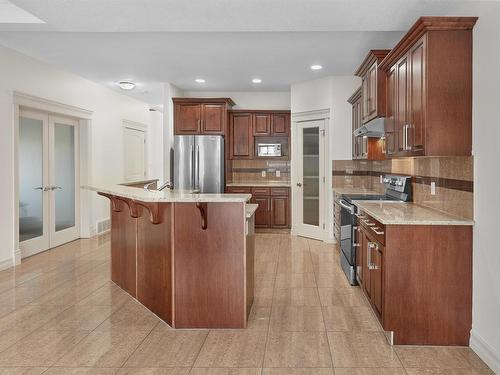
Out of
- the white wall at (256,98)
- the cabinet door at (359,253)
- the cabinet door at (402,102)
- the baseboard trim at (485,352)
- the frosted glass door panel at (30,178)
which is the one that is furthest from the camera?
the white wall at (256,98)

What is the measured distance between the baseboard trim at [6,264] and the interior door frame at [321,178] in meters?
4.45

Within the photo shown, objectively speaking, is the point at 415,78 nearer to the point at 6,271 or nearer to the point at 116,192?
the point at 116,192

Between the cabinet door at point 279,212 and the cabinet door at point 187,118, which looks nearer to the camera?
the cabinet door at point 187,118

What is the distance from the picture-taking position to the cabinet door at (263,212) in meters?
8.26

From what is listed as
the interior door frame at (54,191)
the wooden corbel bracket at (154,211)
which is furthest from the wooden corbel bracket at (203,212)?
the interior door frame at (54,191)

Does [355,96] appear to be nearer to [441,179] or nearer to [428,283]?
[441,179]

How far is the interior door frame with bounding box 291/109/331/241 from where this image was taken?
24.2ft

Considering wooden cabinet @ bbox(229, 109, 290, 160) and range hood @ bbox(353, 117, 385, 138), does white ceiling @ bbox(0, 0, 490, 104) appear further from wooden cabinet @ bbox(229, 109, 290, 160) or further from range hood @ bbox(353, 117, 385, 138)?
range hood @ bbox(353, 117, 385, 138)

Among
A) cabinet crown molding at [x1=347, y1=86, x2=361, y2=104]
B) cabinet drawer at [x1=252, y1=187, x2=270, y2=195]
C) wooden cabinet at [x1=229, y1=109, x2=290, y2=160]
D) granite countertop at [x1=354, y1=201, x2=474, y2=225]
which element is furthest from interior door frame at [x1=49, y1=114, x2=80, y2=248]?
granite countertop at [x1=354, y1=201, x2=474, y2=225]

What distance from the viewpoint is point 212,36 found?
198 inches

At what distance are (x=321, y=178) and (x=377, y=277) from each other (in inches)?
163

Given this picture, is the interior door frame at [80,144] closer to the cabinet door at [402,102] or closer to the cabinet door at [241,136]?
the cabinet door at [241,136]

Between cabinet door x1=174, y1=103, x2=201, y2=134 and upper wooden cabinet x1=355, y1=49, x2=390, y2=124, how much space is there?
3.55 metres

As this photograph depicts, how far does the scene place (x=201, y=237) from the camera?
344cm
